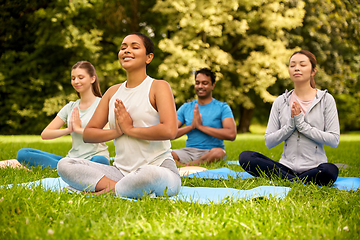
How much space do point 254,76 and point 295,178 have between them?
13895 mm

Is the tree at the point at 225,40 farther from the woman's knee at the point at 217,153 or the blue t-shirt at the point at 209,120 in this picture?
the woman's knee at the point at 217,153

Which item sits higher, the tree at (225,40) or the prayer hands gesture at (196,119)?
the tree at (225,40)

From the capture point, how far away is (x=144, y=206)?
8.01 ft

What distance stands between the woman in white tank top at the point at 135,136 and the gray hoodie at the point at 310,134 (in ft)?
4.57

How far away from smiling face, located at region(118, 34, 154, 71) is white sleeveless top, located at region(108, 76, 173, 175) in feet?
0.67

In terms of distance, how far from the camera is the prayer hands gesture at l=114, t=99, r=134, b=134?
2.82 metres

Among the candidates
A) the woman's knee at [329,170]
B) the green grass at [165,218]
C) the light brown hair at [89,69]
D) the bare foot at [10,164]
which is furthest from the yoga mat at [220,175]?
the bare foot at [10,164]

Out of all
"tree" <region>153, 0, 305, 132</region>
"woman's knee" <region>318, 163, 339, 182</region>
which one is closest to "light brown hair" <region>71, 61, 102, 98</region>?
"woman's knee" <region>318, 163, 339, 182</region>

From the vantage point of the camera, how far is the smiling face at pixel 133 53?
116 inches

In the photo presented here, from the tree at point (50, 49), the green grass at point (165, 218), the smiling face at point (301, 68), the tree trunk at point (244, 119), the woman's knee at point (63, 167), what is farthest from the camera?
the tree trunk at point (244, 119)

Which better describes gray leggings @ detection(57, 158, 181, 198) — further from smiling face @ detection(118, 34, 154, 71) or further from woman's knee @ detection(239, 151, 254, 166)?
woman's knee @ detection(239, 151, 254, 166)

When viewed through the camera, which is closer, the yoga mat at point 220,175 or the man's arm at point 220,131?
the yoga mat at point 220,175

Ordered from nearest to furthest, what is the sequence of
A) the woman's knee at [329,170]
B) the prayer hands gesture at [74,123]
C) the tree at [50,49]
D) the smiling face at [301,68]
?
the woman's knee at [329,170], the smiling face at [301,68], the prayer hands gesture at [74,123], the tree at [50,49]

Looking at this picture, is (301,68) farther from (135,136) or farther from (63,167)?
(63,167)
